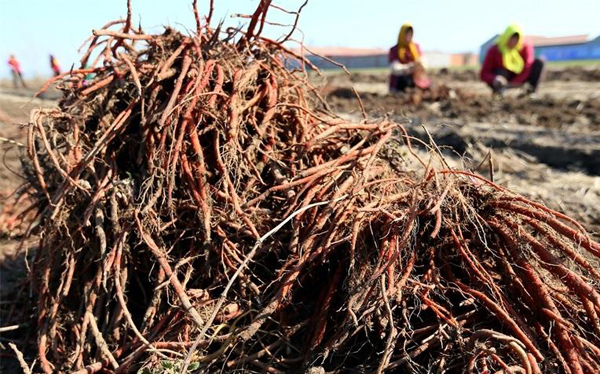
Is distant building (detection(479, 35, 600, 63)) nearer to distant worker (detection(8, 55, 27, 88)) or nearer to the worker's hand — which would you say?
the worker's hand

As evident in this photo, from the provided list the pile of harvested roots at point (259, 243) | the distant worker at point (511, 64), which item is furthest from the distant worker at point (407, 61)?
the pile of harvested roots at point (259, 243)

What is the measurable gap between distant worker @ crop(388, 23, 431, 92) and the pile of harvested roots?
8546 mm

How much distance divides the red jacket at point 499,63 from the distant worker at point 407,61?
1343 mm

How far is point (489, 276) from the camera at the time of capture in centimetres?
175

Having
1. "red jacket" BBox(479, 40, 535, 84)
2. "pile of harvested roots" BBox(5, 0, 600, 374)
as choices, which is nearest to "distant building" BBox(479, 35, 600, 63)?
"red jacket" BBox(479, 40, 535, 84)

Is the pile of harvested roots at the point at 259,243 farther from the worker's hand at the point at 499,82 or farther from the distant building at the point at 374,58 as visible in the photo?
the distant building at the point at 374,58

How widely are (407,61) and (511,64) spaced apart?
88.2 inches

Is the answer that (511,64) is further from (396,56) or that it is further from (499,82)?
(396,56)

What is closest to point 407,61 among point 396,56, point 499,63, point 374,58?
point 396,56

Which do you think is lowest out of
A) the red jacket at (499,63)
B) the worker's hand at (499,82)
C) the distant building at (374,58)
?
the distant building at (374,58)

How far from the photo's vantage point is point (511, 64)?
1023 centimetres

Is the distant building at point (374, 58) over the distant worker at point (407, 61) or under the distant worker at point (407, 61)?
under

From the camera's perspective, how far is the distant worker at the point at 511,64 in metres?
10.1

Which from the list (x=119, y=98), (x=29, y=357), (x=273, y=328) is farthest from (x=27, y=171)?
(x=273, y=328)
